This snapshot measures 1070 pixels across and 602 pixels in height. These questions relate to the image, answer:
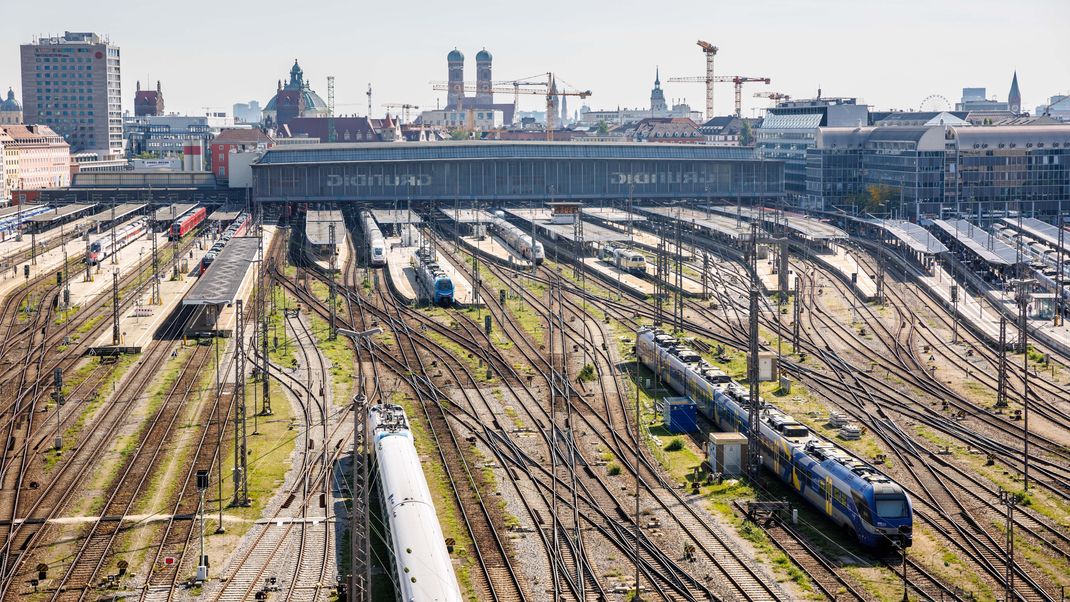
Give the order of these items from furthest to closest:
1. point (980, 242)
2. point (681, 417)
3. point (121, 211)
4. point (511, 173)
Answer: point (511, 173) → point (121, 211) → point (980, 242) → point (681, 417)

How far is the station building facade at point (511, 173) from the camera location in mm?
143000

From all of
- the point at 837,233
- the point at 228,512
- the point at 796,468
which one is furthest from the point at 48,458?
the point at 837,233

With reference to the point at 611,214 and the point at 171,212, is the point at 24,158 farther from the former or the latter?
the point at 611,214

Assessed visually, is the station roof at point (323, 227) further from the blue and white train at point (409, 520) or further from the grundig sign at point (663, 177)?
the blue and white train at point (409, 520)

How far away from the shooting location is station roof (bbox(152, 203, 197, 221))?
133125 millimetres

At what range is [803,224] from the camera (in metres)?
118

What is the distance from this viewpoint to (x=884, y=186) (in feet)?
417

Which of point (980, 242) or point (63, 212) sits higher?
point (63, 212)

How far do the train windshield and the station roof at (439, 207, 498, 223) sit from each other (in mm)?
84111

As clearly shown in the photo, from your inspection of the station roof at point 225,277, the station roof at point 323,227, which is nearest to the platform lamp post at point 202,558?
the station roof at point 225,277

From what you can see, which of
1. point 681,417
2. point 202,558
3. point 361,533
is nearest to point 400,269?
point 681,417

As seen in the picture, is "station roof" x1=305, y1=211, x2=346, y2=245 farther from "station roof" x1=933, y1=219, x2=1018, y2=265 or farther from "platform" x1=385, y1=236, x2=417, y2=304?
"station roof" x1=933, y1=219, x2=1018, y2=265

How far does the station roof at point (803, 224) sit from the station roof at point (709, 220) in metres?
2.58

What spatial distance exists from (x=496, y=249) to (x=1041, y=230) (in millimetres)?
44146
